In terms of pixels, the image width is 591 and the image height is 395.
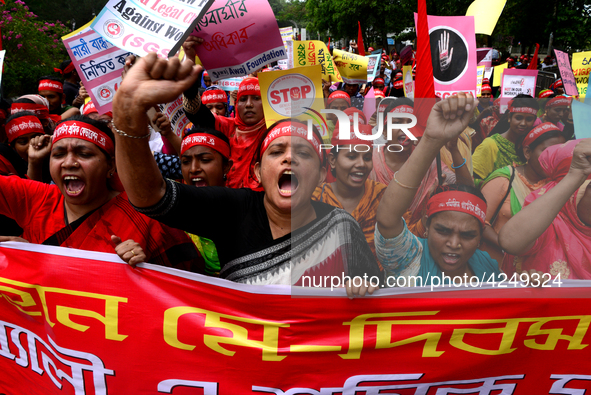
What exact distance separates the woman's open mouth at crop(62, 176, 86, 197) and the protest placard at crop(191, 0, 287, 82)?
1.54 meters

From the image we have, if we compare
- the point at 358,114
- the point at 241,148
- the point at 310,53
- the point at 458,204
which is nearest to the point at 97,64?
the point at 241,148

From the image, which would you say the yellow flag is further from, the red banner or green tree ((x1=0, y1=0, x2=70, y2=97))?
green tree ((x1=0, y1=0, x2=70, y2=97))

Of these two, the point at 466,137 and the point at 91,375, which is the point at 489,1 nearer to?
the point at 466,137

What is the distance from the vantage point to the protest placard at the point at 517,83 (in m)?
5.21

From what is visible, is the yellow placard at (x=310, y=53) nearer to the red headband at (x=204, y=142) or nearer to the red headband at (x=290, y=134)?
the red headband at (x=204, y=142)

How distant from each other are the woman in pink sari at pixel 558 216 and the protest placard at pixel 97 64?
2571 mm

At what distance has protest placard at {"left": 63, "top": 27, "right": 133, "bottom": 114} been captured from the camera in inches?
112

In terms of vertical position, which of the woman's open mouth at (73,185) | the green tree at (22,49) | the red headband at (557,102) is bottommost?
the green tree at (22,49)

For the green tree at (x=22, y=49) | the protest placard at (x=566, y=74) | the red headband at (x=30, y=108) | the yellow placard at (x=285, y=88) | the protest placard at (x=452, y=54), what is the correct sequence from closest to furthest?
the yellow placard at (x=285, y=88), the protest placard at (x=452, y=54), the red headband at (x=30, y=108), the protest placard at (x=566, y=74), the green tree at (x=22, y=49)

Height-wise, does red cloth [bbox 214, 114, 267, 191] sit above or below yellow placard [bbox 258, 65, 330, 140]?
below

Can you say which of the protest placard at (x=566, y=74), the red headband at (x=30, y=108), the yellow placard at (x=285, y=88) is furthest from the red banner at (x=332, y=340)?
the protest placard at (x=566, y=74)

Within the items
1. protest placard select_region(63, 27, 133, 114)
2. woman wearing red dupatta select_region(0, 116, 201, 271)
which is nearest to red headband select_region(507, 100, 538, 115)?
woman wearing red dupatta select_region(0, 116, 201, 271)

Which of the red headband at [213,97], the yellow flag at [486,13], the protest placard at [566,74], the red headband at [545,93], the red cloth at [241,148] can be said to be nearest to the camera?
the red cloth at [241,148]

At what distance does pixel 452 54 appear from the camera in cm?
289
